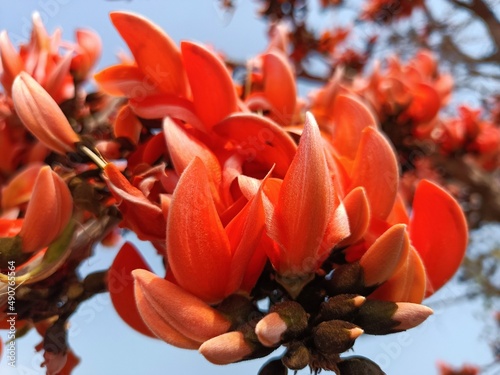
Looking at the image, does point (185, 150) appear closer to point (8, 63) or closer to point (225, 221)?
point (225, 221)

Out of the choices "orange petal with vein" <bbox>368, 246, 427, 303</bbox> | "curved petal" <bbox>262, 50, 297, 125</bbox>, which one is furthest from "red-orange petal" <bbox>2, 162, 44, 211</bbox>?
"orange petal with vein" <bbox>368, 246, 427, 303</bbox>

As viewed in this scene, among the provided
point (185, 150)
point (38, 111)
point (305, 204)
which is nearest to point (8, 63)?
point (38, 111)

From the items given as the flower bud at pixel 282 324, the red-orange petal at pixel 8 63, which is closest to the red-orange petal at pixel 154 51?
the red-orange petal at pixel 8 63

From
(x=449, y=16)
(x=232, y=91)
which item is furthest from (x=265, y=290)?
(x=449, y=16)

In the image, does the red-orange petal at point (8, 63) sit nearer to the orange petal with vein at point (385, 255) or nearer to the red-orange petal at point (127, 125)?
the red-orange petal at point (127, 125)

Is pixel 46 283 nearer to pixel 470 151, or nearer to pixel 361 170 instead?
pixel 361 170

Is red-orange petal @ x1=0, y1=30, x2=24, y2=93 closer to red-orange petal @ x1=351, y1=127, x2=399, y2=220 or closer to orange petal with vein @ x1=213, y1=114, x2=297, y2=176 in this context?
orange petal with vein @ x1=213, y1=114, x2=297, y2=176
